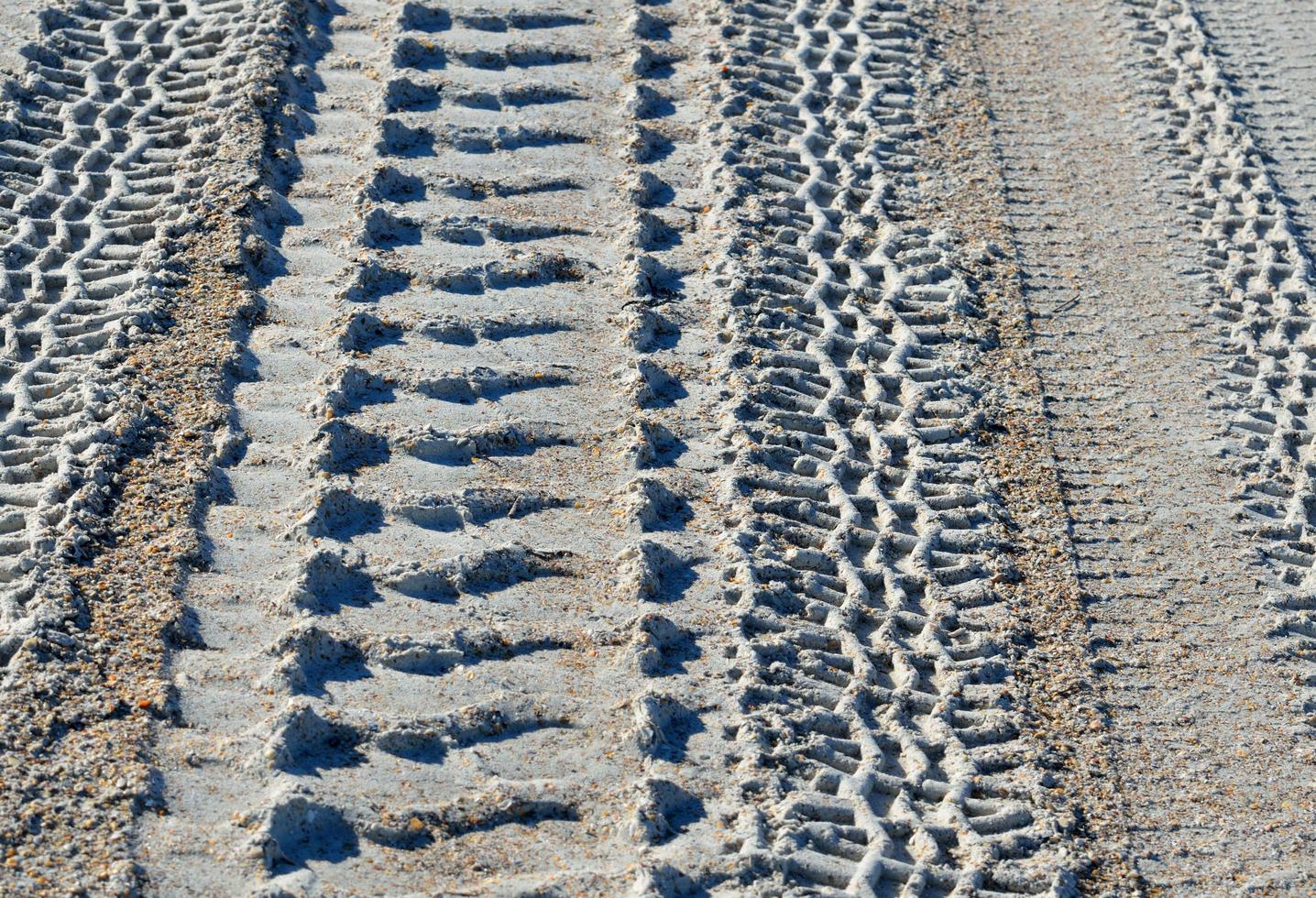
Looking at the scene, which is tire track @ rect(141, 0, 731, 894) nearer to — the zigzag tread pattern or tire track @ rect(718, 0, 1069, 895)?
tire track @ rect(718, 0, 1069, 895)

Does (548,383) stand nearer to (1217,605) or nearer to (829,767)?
(829,767)

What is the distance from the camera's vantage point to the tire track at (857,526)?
9.16 feet

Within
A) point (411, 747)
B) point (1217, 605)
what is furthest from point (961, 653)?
point (411, 747)

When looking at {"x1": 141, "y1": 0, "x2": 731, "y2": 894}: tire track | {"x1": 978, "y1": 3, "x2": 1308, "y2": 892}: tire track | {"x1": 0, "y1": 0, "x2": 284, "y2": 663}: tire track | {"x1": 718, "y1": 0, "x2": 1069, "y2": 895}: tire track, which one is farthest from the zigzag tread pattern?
{"x1": 0, "y1": 0, "x2": 284, "y2": 663}: tire track

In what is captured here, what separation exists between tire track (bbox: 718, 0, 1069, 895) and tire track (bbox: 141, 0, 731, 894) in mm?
161

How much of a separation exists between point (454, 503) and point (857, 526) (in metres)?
0.87

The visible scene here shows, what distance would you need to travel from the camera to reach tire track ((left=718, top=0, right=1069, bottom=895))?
2791 mm

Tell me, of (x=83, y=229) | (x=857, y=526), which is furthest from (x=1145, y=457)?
(x=83, y=229)

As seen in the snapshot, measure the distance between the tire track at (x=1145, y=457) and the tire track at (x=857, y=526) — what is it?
8.6 inches

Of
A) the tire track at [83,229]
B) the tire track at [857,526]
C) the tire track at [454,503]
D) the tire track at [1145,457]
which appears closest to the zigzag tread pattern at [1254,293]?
the tire track at [1145,457]

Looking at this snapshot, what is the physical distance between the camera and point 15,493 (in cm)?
322

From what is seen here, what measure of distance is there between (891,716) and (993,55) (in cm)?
275

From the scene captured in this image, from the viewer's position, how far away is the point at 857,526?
11.1 feet

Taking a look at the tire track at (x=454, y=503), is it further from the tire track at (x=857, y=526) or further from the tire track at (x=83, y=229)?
the tire track at (x=83, y=229)
